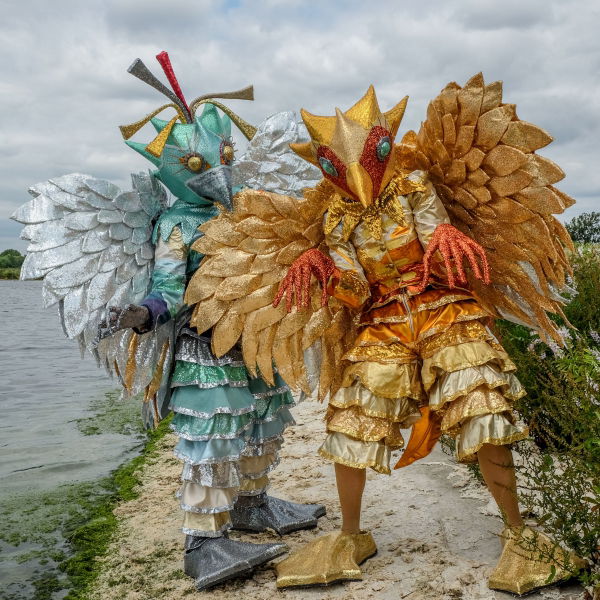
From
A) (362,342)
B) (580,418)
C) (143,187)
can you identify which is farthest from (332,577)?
(143,187)

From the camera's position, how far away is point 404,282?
2.63 metres

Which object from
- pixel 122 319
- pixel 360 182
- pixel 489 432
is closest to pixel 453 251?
pixel 360 182

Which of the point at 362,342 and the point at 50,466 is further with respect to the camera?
the point at 50,466

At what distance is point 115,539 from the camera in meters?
3.44

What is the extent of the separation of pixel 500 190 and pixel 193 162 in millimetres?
1306

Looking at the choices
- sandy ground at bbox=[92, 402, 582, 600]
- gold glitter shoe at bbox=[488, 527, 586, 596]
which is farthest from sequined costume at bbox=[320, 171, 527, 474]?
sandy ground at bbox=[92, 402, 582, 600]

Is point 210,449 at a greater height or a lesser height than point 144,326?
lesser

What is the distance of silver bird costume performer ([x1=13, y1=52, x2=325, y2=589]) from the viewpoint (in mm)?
2826

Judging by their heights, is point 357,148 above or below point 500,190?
above

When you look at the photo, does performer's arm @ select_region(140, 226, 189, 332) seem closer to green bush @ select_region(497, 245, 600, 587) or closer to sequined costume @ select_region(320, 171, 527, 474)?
sequined costume @ select_region(320, 171, 527, 474)

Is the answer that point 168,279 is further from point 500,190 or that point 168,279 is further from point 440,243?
point 500,190

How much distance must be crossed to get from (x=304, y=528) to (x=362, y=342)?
1.21 m

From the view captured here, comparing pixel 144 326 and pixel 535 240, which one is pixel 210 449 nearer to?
pixel 144 326

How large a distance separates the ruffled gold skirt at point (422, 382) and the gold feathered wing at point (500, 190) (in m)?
0.22
